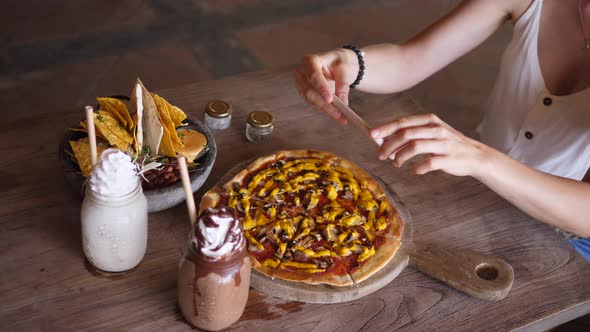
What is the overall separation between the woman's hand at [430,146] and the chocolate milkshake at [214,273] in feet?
1.59

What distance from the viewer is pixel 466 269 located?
1499 mm

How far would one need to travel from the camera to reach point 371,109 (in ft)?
6.65

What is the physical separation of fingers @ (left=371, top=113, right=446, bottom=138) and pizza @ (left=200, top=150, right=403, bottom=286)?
0.80 ft

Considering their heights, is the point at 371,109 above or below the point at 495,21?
below

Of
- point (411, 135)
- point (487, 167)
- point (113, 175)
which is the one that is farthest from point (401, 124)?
point (113, 175)

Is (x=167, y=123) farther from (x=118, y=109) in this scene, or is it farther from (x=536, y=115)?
(x=536, y=115)

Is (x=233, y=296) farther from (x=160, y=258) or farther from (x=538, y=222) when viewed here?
(x=538, y=222)

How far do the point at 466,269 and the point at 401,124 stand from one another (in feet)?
1.23

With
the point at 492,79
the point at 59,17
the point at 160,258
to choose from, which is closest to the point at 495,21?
the point at 160,258

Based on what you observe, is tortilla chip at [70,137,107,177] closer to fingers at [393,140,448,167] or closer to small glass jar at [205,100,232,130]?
small glass jar at [205,100,232,130]

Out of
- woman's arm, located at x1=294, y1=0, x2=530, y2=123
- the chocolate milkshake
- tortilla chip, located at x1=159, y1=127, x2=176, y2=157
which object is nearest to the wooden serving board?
the chocolate milkshake

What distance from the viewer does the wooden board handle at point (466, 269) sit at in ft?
4.81

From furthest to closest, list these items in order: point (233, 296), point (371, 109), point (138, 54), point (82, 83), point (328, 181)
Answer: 1. point (138, 54)
2. point (82, 83)
3. point (371, 109)
4. point (328, 181)
5. point (233, 296)

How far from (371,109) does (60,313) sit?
113 centimetres
